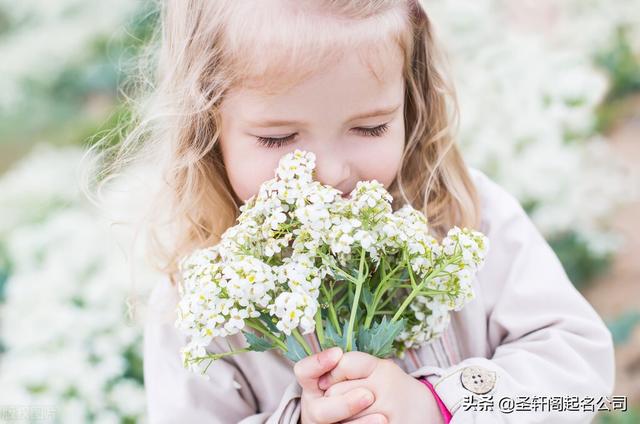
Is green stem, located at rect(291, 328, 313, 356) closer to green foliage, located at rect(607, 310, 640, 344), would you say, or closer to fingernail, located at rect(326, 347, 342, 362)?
fingernail, located at rect(326, 347, 342, 362)

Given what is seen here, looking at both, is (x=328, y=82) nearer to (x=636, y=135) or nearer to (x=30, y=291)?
(x=30, y=291)

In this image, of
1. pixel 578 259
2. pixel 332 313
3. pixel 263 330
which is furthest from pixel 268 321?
pixel 578 259

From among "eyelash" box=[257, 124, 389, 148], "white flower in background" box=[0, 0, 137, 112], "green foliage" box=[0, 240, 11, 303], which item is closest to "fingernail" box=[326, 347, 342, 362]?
"eyelash" box=[257, 124, 389, 148]

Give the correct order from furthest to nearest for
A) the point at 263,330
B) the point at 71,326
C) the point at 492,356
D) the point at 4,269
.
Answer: the point at 4,269, the point at 71,326, the point at 492,356, the point at 263,330

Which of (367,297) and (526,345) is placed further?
(526,345)

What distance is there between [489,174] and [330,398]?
2.47 m

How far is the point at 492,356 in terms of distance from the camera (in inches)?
89.5

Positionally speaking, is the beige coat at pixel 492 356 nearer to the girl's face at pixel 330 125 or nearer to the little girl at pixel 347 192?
the little girl at pixel 347 192

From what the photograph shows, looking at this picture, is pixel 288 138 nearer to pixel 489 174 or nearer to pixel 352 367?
pixel 352 367

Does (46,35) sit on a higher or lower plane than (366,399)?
higher

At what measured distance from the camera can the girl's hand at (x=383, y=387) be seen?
5.79 feet

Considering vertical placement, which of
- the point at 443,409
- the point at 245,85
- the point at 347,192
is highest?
the point at 245,85

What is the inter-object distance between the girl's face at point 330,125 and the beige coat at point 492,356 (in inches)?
18.0

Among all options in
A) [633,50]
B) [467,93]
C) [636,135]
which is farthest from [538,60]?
[633,50]
